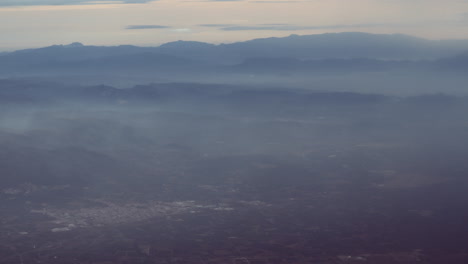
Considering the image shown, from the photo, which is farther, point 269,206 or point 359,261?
point 269,206

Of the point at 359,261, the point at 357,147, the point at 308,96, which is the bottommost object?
the point at 359,261

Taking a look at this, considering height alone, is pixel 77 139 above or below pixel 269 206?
above

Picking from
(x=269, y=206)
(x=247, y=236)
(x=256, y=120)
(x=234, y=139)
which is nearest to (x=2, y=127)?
(x=234, y=139)

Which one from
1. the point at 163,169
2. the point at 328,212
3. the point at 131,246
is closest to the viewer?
the point at 131,246

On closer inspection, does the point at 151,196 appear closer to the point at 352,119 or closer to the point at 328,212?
the point at 328,212

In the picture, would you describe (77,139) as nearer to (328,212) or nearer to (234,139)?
(234,139)

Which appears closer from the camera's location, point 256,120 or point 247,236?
point 247,236

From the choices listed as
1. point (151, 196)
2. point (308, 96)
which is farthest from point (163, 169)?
point (308, 96)

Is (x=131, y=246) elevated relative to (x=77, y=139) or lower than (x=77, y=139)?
lower

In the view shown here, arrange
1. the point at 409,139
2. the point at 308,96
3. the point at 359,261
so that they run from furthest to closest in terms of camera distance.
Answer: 1. the point at 308,96
2. the point at 409,139
3. the point at 359,261
